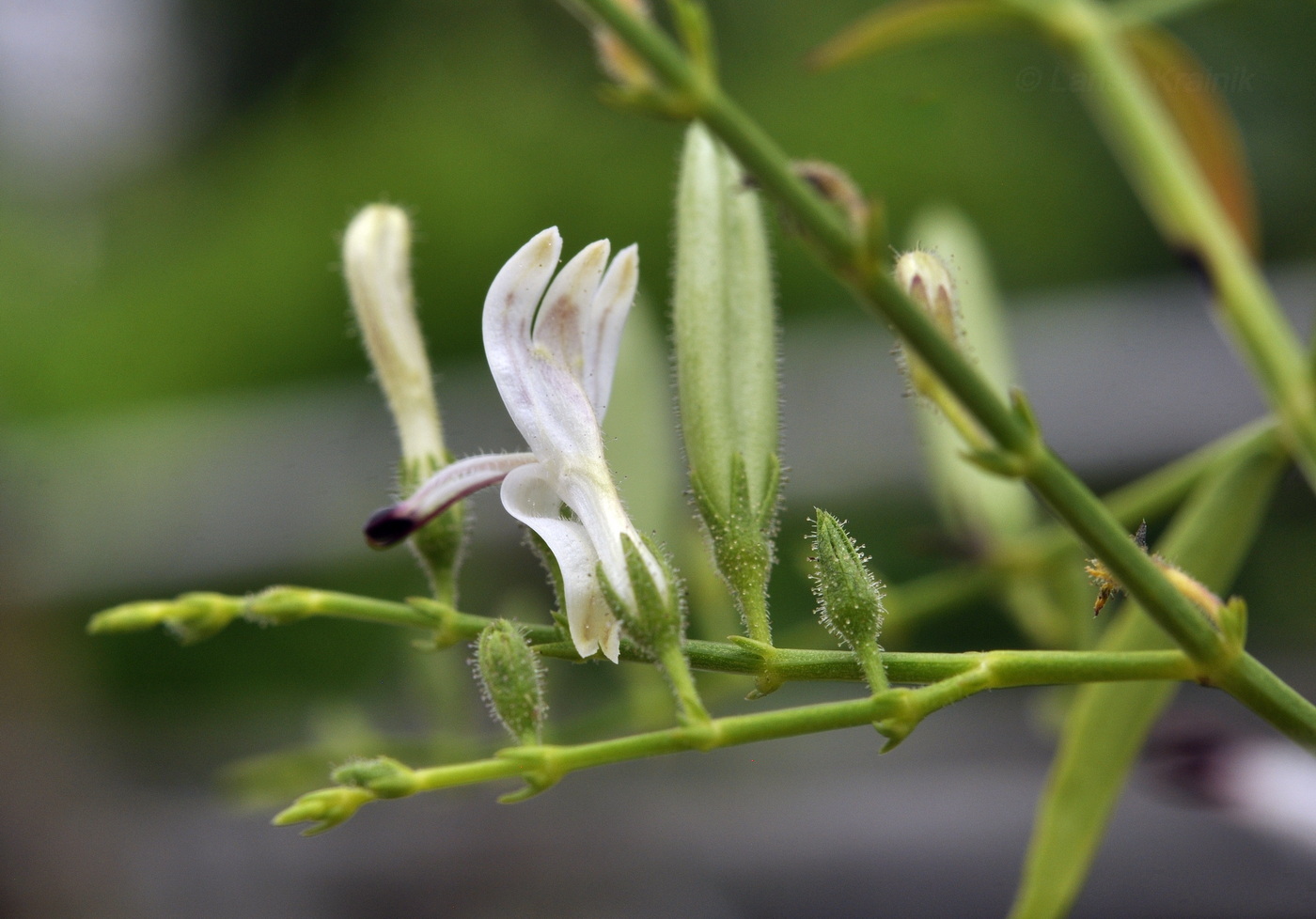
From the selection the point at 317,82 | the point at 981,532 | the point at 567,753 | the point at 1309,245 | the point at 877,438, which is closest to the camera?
the point at 567,753

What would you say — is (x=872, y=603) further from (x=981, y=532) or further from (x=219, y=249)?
(x=219, y=249)

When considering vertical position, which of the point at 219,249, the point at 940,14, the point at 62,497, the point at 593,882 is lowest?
the point at 593,882

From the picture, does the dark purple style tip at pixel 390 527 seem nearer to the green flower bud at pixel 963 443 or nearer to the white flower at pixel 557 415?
the white flower at pixel 557 415

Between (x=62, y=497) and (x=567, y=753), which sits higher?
(x=62, y=497)

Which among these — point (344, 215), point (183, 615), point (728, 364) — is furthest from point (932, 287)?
point (344, 215)

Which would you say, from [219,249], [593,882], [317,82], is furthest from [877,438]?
[317,82]

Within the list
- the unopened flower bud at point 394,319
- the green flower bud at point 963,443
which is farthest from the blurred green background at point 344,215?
the unopened flower bud at point 394,319

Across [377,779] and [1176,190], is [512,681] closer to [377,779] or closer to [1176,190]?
[377,779]
